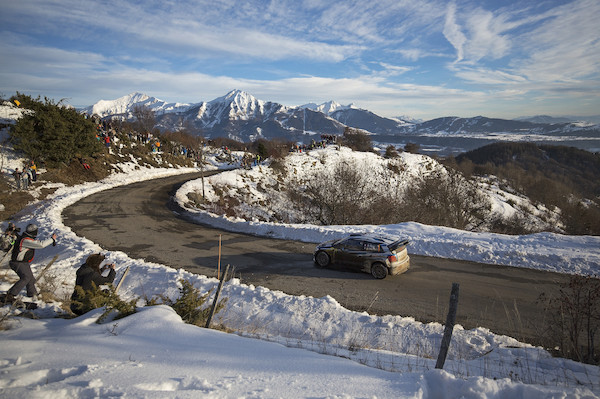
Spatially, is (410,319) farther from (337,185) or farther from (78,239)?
(337,185)

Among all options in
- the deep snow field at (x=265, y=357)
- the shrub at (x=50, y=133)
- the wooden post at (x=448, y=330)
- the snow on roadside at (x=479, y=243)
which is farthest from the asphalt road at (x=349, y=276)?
the shrub at (x=50, y=133)

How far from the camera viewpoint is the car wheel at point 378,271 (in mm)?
10113

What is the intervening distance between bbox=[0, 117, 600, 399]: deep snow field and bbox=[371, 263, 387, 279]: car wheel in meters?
2.80

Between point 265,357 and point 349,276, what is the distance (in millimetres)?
6645

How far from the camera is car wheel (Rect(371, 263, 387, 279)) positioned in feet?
33.2

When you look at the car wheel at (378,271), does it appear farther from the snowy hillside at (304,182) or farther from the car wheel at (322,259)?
the snowy hillside at (304,182)

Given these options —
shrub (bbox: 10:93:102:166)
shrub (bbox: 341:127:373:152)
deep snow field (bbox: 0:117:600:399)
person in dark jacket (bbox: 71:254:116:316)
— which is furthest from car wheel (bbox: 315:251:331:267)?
shrub (bbox: 341:127:373:152)

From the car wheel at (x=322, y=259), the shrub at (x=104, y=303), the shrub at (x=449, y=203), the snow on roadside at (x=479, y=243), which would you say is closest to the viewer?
the shrub at (x=104, y=303)

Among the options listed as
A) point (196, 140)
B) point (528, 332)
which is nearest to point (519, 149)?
point (196, 140)

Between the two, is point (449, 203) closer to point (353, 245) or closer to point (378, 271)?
point (353, 245)

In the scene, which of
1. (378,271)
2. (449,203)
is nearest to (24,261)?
(378,271)

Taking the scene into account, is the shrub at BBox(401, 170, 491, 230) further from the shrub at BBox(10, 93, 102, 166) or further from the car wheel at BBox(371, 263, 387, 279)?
the shrub at BBox(10, 93, 102, 166)

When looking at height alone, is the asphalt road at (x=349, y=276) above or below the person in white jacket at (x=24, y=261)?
below

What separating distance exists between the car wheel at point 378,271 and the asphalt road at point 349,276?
0.22 m
